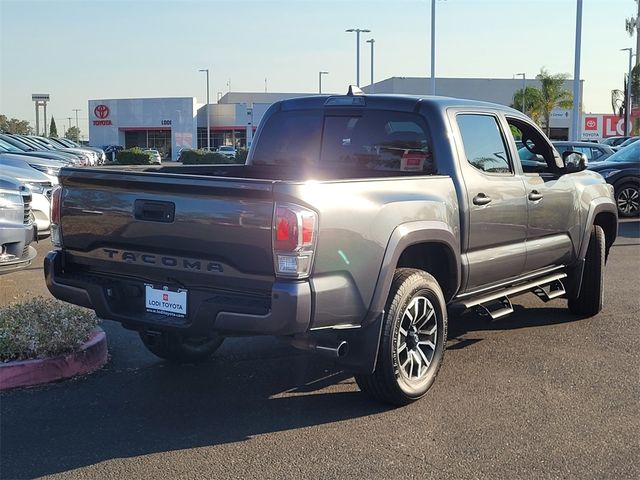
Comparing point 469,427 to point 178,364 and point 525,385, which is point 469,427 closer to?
point 525,385

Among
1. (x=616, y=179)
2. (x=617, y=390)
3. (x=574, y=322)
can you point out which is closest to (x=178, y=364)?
(x=617, y=390)

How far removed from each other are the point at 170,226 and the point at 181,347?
162 centimetres

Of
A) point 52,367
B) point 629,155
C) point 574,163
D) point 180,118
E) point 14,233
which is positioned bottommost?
point 52,367

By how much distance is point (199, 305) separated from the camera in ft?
13.3

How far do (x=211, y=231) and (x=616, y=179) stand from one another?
13.1 m

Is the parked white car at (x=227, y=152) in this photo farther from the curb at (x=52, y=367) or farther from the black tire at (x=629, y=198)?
the curb at (x=52, y=367)

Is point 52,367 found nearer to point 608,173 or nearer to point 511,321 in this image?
point 511,321

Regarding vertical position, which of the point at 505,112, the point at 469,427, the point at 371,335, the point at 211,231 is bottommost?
the point at 469,427

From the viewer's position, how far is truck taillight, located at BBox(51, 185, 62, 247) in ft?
15.2

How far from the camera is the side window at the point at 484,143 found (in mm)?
5391

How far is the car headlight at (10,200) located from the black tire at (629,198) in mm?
12243

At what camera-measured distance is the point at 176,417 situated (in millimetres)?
4426

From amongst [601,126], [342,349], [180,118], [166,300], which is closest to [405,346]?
[342,349]

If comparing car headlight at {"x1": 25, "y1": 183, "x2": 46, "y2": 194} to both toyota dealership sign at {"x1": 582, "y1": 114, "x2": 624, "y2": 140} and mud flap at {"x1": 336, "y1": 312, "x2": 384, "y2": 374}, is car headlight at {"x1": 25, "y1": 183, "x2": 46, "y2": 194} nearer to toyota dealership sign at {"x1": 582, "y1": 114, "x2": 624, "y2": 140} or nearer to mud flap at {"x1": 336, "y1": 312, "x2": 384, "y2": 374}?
mud flap at {"x1": 336, "y1": 312, "x2": 384, "y2": 374}
